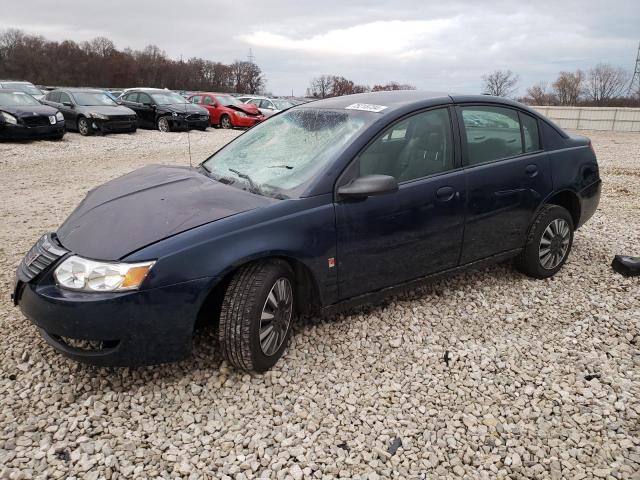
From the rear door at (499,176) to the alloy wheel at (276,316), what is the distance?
1.51 m

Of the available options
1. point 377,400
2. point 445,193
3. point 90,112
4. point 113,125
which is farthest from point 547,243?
point 90,112

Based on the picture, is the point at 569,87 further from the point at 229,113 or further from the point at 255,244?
the point at 255,244

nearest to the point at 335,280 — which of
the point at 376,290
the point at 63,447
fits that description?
the point at 376,290

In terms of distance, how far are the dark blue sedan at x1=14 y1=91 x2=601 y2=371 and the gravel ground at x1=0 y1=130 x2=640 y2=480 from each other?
0.29 m

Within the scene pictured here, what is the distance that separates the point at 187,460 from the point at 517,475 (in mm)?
1559

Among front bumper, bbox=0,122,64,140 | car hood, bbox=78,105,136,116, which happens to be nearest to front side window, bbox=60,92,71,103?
car hood, bbox=78,105,136,116

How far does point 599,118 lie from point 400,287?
25866 millimetres

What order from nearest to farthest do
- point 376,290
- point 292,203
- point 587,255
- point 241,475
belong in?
1. point 241,475
2. point 292,203
3. point 376,290
4. point 587,255

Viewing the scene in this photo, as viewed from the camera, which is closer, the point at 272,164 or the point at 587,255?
the point at 272,164

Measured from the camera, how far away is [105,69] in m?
63.4

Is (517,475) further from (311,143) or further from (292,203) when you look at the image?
(311,143)

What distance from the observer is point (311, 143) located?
3.28 metres

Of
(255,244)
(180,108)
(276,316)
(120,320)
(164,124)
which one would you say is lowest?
(276,316)

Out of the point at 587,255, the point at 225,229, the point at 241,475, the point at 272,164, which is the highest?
the point at 272,164
